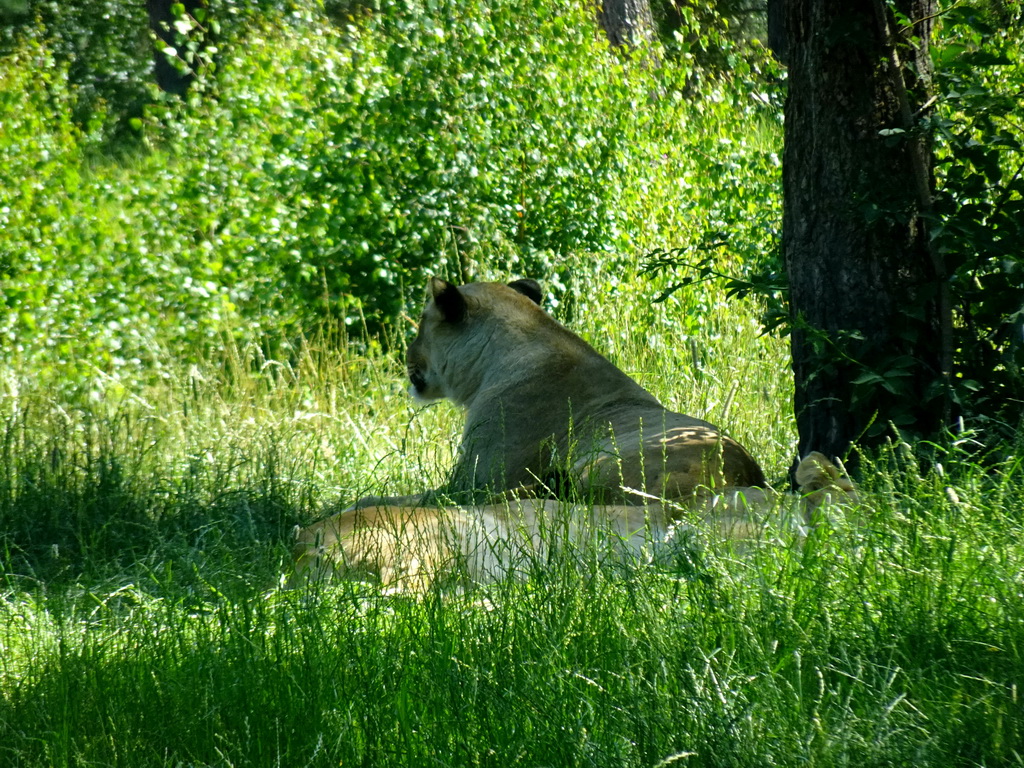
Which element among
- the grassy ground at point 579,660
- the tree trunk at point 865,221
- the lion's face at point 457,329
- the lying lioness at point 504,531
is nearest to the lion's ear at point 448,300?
the lion's face at point 457,329

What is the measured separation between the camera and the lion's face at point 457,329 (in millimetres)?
7344

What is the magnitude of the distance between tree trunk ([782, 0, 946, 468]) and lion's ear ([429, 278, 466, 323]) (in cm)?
222

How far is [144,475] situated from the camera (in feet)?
22.3

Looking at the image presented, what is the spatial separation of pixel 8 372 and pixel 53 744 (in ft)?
21.3

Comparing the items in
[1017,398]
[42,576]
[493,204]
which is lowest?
[42,576]

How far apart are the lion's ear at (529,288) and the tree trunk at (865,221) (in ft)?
7.48

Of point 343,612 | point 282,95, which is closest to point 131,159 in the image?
point 282,95

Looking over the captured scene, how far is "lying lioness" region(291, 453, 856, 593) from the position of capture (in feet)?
13.4

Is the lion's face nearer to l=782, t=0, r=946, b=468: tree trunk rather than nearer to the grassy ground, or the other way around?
l=782, t=0, r=946, b=468: tree trunk

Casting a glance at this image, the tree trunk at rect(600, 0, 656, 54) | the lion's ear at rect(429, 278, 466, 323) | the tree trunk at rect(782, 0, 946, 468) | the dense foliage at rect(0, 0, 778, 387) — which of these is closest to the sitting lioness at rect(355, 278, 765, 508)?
the lion's ear at rect(429, 278, 466, 323)

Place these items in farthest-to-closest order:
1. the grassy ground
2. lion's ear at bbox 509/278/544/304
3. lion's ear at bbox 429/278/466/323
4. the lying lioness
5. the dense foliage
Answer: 1. the dense foliage
2. lion's ear at bbox 509/278/544/304
3. lion's ear at bbox 429/278/466/323
4. the lying lioness
5. the grassy ground

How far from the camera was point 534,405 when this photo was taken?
22.4 feet

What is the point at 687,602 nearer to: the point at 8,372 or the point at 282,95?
the point at 8,372

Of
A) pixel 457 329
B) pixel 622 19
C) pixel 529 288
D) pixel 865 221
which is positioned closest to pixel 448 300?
pixel 457 329
